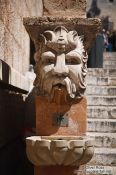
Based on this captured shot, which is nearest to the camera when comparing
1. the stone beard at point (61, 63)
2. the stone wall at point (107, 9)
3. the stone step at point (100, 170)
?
the stone beard at point (61, 63)

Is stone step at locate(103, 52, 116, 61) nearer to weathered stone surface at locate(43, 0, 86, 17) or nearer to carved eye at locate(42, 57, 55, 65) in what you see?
weathered stone surface at locate(43, 0, 86, 17)

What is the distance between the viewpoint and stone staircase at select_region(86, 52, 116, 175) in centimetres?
673

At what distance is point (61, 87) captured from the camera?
220 inches

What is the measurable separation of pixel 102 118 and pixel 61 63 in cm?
242

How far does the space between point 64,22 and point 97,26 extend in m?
0.37

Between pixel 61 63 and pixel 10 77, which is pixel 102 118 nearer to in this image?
pixel 10 77

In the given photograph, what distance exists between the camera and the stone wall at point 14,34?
22.1ft

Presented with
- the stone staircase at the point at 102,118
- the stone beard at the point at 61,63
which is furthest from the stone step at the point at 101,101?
the stone beard at the point at 61,63

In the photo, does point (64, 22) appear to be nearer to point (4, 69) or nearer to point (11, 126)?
point (4, 69)

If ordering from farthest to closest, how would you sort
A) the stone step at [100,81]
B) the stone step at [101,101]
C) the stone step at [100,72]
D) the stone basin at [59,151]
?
the stone step at [100,72], the stone step at [100,81], the stone step at [101,101], the stone basin at [59,151]

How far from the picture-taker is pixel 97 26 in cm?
579

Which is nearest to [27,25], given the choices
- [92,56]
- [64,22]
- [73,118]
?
[64,22]

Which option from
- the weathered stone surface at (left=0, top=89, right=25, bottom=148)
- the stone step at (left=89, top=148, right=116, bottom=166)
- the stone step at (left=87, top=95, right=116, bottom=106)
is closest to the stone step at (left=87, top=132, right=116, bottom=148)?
the stone step at (left=89, top=148, right=116, bottom=166)

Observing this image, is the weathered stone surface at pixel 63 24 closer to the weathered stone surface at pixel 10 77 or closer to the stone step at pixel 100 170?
the weathered stone surface at pixel 10 77
